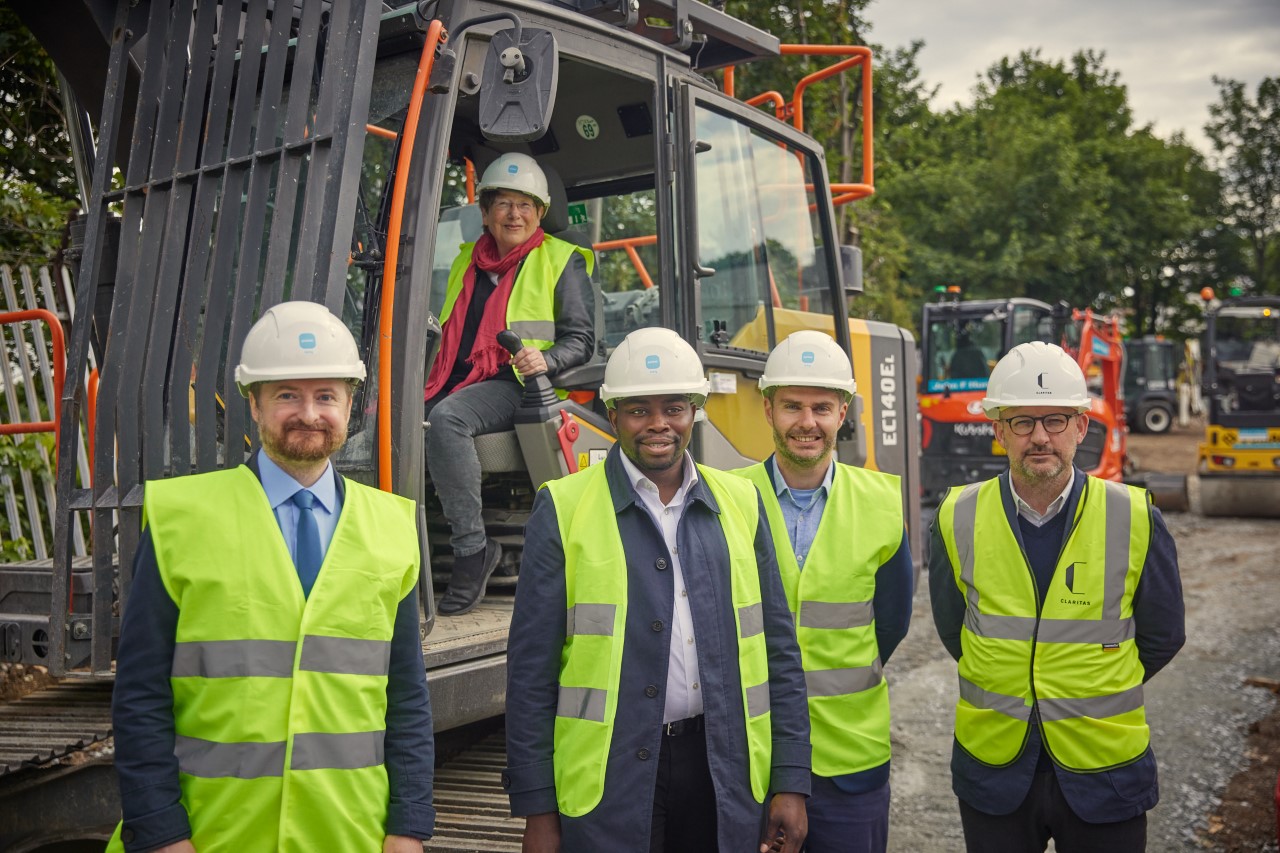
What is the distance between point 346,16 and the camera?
3.29 metres

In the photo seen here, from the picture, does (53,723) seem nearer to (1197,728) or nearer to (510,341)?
(510,341)

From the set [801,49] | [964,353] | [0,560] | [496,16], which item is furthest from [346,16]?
[964,353]

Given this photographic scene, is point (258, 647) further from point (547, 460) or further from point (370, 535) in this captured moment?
point (547, 460)

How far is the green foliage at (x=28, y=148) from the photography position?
20.6ft

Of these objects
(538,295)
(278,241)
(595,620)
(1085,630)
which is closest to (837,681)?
(1085,630)

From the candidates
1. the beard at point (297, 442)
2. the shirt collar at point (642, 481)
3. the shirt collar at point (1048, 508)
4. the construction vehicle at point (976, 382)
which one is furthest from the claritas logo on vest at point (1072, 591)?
the construction vehicle at point (976, 382)

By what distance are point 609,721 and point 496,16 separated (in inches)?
81.8

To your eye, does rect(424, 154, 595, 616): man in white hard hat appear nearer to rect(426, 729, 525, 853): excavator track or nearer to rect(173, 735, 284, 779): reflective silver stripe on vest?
rect(426, 729, 525, 853): excavator track

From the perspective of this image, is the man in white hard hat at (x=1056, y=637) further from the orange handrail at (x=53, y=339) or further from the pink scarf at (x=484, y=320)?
the orange handrail at (x=53, y=339)

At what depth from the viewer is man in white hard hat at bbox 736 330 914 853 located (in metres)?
3.05

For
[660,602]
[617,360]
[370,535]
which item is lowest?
[660,602]

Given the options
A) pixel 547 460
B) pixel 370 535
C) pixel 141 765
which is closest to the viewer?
pixel 141 765

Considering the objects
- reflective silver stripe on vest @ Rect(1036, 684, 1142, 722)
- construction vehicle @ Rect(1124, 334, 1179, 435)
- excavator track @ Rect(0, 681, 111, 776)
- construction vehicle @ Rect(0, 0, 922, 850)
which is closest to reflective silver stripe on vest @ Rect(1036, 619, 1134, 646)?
reflective silver stripe on vest @ Rect(1036, 684, 1142, 722)

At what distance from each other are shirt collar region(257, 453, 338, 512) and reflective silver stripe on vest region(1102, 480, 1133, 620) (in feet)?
6.13
